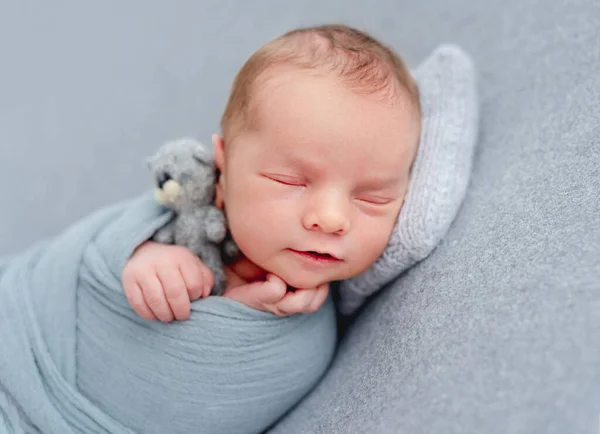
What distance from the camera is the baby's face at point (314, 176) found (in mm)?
782

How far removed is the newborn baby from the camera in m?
0.79

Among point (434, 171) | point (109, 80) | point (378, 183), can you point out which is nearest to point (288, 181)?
point (378, 183)

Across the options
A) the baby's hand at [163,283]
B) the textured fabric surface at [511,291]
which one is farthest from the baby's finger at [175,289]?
the textured fabric surface at [511,291]

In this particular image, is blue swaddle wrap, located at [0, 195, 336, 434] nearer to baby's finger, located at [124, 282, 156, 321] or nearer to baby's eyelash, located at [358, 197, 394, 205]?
baby's finger, located at [124, 282, 156, 321]

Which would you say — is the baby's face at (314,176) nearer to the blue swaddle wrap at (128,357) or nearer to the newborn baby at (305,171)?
the newborn baby at (305,171)

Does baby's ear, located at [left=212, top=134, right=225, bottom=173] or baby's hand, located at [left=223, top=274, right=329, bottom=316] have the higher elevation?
baby's ear, located at [left=212, top=134, right=225, bottom=173]

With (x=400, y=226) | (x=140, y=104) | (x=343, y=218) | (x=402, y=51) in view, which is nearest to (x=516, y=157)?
(x=400, y=226)

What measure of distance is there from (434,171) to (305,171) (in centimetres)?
21

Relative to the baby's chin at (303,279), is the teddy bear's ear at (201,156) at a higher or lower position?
higher

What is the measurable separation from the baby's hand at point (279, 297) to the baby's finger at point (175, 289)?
0.27ft

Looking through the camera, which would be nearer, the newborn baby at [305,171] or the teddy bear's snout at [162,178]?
the newborn baby at [305,171]

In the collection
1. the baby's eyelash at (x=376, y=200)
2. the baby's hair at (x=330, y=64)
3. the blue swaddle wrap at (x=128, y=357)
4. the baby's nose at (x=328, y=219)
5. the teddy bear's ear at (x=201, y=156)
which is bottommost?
the blue swaddle wrap at (x=128, y=357)

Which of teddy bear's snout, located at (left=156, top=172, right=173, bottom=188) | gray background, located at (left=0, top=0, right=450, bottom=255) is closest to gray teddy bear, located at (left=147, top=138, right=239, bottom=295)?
teddy bear's snout, located at (left=156, top=172, right=173, bottom=188)

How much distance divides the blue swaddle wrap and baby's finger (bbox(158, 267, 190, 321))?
26 mm
